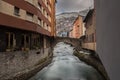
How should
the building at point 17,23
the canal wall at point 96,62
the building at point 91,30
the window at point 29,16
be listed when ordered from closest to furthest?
the building at point 17,23
the canal wall at point 96,62
the window at point 29,16
the building at point 91,30

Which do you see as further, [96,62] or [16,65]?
[96,62]

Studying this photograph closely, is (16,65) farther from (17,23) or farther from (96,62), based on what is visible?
(96,62)

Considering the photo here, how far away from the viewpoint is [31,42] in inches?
1002

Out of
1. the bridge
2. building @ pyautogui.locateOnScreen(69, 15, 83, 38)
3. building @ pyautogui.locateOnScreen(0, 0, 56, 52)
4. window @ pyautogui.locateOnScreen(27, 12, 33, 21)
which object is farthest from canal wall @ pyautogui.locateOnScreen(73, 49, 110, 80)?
building @ pyautogui.locateOnScreen(69, 15, 83, 38)

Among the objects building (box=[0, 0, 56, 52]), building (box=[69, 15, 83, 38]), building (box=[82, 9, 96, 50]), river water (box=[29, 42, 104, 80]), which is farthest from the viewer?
→ building (box=[69, 15, 83, 38])

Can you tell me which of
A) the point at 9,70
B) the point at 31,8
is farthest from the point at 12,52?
the point at 31,8

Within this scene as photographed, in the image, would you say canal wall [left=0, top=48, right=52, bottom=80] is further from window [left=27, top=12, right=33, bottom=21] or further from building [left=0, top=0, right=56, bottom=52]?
window [left=27, top=12, right=33, bottom=21]

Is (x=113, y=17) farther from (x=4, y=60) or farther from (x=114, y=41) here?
(x=4, y=60)

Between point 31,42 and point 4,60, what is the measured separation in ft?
31.7

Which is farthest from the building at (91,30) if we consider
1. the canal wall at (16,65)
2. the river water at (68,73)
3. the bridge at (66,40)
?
the bridge at (66,40)

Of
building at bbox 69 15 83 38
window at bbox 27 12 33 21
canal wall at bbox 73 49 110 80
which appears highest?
building at bbox 69 15 83 38

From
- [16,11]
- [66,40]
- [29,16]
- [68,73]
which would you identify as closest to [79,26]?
[66,40]

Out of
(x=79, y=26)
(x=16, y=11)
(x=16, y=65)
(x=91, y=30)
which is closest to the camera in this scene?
(x=16, y=65)

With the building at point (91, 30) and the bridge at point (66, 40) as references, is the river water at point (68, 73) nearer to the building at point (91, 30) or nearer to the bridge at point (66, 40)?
the building at point (91, 30)
